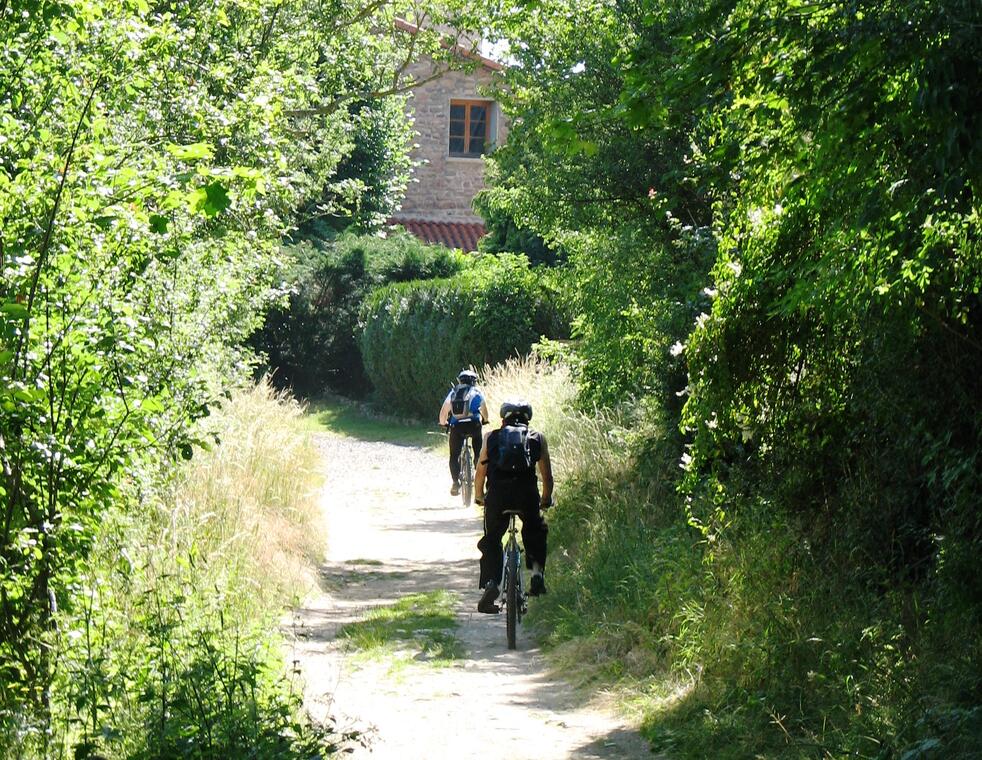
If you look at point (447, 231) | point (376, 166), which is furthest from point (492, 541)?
point (447, 231)

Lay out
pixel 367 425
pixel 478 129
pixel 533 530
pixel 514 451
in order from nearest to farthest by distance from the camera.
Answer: pixel 514 451 → pixel 533 530 → pixel 367 425 → pixel 478 129

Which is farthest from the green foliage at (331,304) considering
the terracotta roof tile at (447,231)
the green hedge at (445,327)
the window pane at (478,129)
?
the window pane at (478,129)

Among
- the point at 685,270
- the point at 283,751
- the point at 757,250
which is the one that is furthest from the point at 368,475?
the point at 283,751

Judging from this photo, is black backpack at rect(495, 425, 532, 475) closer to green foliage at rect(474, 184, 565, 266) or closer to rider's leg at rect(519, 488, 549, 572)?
rider's leg at rect(519, 488, 549, 572)

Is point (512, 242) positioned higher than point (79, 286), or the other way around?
point (512, 242)

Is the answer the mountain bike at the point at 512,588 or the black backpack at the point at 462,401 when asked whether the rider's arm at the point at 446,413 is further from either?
the mountain bike at the point at 512,588

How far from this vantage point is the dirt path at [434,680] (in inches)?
295

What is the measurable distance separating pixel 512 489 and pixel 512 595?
0.82m

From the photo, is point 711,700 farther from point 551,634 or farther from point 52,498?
point 52,498

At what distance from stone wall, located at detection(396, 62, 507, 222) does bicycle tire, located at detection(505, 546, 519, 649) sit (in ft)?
102

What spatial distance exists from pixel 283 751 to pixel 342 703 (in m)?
2.68

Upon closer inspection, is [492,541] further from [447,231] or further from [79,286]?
[447,231]

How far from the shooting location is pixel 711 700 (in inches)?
301

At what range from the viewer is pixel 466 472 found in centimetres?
1803
